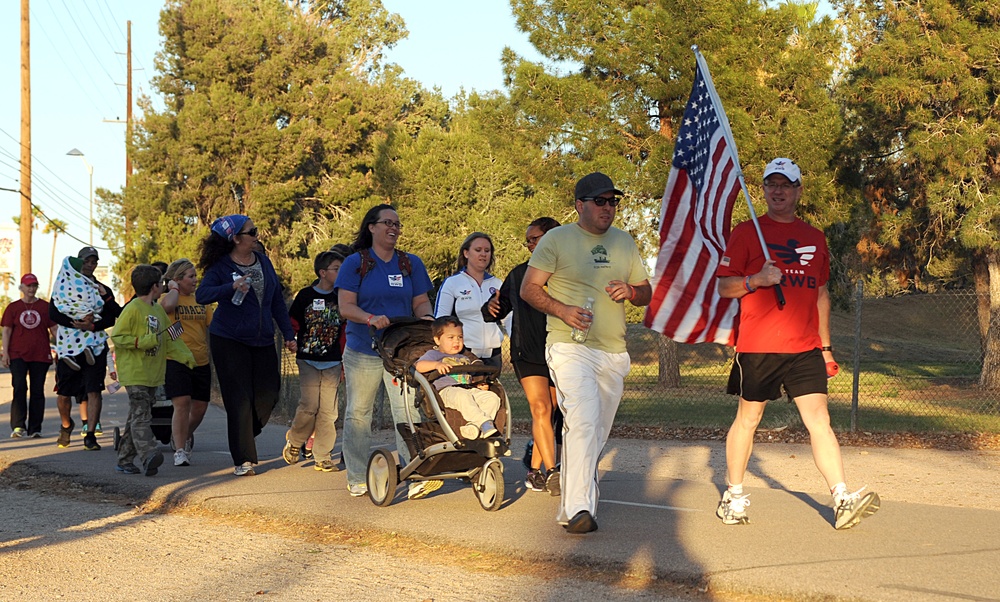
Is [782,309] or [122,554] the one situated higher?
[782,309]

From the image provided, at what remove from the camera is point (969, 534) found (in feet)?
22.0

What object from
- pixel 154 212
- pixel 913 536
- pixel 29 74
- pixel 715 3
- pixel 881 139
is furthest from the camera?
pixel 154 212

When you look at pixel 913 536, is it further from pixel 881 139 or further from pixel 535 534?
pixel 881 139

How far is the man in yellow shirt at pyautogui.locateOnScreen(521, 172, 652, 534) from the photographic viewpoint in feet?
22.2

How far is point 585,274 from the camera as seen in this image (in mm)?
6926

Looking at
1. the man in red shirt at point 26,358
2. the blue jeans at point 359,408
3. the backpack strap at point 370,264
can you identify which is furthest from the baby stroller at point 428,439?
the man in red shirt at point 26,358

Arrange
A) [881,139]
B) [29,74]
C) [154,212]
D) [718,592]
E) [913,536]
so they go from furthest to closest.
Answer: [154,212], [29,74], [881,139], [913,536], [718,592]

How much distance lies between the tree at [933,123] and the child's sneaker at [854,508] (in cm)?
1677

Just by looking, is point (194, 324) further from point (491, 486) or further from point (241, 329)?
point (491, 486)

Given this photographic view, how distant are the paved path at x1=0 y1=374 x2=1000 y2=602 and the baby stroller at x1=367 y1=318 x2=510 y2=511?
0.21 m

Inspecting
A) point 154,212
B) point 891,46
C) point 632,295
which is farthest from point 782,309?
point 154,212

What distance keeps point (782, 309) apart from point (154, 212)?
42.1 m

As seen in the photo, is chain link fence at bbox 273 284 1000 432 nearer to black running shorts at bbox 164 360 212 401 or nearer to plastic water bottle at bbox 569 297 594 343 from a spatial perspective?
black running shorts at bbox 164 360 212 401

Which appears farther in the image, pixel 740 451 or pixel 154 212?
pixel 154 212
